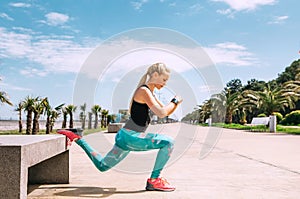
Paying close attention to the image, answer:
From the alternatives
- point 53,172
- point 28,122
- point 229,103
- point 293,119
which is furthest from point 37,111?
point 229,103

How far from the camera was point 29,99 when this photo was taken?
76.9 feet

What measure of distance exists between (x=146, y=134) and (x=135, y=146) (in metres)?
0.21

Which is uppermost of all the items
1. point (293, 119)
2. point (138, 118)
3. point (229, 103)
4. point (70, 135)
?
point (229, 103)

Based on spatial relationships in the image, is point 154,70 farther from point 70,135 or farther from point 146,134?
point 70,135

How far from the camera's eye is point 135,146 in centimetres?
500

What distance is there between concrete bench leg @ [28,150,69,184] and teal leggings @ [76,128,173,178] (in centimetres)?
64

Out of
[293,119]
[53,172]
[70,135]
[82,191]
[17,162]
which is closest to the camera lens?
[17,162]

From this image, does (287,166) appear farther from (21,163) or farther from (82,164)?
(21,163)

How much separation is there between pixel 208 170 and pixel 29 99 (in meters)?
18.0

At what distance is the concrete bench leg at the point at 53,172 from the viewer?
5.68m

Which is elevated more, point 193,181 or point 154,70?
point 154,70

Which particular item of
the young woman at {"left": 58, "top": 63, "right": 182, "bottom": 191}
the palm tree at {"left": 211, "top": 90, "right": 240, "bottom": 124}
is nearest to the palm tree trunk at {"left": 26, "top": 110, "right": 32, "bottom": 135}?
the young woman at {"left": 58, "top": 63, "right": 182, "bottom": 191}

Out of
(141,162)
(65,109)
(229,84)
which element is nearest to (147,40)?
(141,162)

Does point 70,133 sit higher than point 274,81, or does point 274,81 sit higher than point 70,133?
point 274,81
